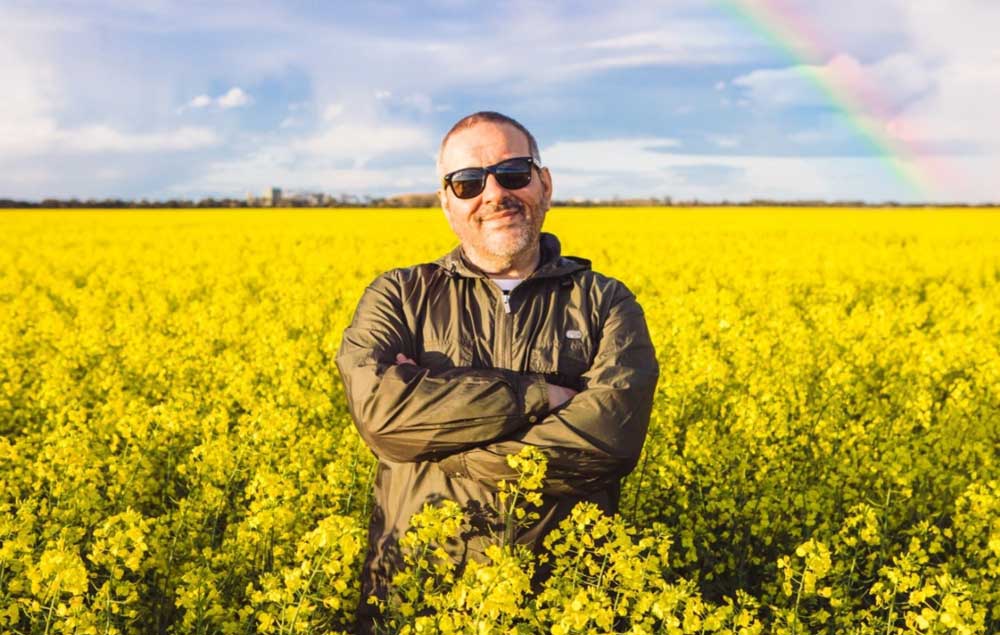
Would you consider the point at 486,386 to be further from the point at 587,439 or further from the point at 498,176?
the point at 498,176

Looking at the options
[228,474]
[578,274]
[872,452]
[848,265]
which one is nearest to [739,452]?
[872,452]

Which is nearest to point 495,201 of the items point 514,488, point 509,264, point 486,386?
point 509,264

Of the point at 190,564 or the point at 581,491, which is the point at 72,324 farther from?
the point at 581,491

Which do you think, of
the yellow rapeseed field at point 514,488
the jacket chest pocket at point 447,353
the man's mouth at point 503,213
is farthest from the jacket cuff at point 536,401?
the man's mouth at point 503,213

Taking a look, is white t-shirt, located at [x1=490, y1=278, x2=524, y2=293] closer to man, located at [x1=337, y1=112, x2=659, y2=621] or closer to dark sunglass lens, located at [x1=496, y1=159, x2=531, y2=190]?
man, located at [x1=337, y1=112, x2=659, y2=621]

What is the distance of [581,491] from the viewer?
3.00m

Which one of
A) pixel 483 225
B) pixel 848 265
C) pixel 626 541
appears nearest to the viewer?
pixel 626 541

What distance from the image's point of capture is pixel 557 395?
303 cm

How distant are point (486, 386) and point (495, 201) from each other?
81cm

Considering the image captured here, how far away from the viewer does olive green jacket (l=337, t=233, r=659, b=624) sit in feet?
9.47

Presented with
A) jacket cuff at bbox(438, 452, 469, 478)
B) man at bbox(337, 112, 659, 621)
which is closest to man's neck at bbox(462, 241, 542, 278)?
man at bbox(337, 112, 659, 621)

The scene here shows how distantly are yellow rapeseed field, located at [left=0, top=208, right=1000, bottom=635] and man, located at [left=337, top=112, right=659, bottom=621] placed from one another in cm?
18

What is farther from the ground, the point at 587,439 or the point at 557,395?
the point at 557,395

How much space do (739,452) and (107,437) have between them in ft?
13.4
